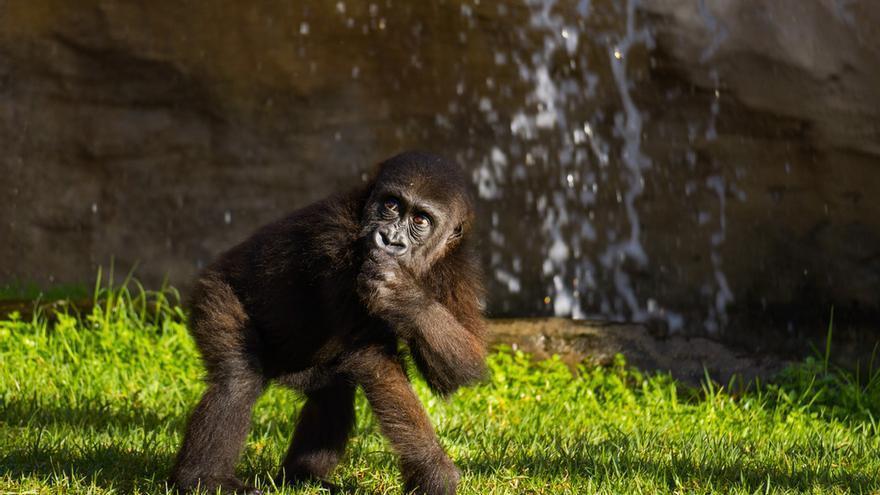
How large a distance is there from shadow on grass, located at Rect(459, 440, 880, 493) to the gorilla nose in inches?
Result: 39.1

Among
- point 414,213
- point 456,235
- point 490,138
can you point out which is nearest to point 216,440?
point 414,213

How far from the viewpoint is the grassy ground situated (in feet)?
14.6

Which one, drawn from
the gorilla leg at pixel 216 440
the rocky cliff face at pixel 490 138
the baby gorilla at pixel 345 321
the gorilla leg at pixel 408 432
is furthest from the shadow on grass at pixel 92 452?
the rocky cliff face at pixel 490 138

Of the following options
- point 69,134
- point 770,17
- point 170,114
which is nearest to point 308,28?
point 170,114

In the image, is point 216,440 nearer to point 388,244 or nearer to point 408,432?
point 408,432

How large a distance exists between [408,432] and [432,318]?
0.42 meters

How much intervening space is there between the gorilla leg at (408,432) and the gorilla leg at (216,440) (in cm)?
47

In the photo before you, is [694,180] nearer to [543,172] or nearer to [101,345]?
[543,172]

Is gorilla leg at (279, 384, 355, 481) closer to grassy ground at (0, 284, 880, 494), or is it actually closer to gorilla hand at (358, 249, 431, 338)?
grassy ground at (0, 284, 880, 494)

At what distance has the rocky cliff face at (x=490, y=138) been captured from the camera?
24.7 feet

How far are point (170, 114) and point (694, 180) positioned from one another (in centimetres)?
372

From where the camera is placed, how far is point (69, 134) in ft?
27.0

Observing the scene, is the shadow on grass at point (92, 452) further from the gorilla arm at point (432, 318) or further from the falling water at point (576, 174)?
the falling water at point (576, 174)

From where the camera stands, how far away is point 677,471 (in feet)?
15.3
